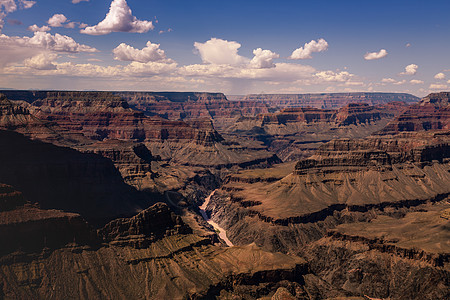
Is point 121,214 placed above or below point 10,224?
below

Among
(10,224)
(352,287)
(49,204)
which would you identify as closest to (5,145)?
(49,204)

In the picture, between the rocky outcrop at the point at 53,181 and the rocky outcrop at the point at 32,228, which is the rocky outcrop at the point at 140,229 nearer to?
the rocky outcrop at the point at 32,228

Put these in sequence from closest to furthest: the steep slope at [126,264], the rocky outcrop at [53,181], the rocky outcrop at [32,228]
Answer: the steep slope at [126,264]
the rocky outcrop at [32,228]
the rocky outcrop at [53,181]

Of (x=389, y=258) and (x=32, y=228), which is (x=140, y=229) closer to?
(x=32, y=228)

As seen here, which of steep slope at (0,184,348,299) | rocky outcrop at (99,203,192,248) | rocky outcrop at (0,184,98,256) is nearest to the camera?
steep slope at (0,184,348,299)

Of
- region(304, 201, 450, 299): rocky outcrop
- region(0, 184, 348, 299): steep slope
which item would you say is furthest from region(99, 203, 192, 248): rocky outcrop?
region(304, 201, 450, 299): rocky outcrop

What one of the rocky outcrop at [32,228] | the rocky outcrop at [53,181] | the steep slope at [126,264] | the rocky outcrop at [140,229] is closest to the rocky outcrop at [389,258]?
the steep slope at [126,264]

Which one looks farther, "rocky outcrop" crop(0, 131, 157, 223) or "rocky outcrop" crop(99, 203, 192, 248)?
"rocky outcrop" crop(0, 131, 157, 223)

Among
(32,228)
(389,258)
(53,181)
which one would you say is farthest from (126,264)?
(53,181)

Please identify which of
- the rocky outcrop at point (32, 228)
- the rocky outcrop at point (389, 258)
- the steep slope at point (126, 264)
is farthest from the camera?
the rocky outcrop at point (389, 258)

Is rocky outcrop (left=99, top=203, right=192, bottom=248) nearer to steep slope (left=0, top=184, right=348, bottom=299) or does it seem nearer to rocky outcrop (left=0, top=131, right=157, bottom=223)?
steep slope (left=0, top=184, right=348, bottom=299)

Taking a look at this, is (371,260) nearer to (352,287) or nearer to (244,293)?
(352,287)
